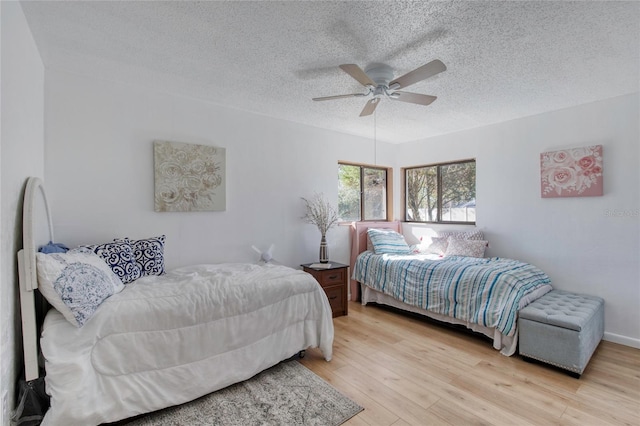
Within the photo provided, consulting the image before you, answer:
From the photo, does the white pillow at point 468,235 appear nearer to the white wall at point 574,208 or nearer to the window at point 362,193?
the white wall at point 574,208

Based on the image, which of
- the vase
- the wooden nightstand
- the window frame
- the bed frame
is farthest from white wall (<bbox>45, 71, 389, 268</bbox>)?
Answer: the window frame

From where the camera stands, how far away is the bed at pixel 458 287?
2.77 m

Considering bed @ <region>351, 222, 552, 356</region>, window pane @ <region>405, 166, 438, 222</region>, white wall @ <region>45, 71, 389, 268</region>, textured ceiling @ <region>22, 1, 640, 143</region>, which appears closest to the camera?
textured ceiling @ <region>22, 1, 640, 143</region>

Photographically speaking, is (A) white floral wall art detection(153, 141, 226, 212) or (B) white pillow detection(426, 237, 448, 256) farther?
(B) white pillow detection(426, 237, 448, 256)

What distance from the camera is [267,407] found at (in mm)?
1948

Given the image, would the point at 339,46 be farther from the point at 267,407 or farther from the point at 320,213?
the point at 267,407

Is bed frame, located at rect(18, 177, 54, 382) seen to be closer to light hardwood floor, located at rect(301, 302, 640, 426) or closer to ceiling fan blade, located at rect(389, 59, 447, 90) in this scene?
light hardwood floor, located at rect(301, 302, 640, 426)

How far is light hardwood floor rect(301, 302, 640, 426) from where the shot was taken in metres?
1.88

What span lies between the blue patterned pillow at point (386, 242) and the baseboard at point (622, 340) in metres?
2.12

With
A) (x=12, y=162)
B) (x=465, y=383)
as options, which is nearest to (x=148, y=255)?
(x=12, y=162)

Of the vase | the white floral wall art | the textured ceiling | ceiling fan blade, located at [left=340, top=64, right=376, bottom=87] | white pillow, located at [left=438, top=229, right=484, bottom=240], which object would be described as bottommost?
the vase

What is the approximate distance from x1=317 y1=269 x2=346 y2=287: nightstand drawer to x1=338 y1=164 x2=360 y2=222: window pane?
39.2 inches

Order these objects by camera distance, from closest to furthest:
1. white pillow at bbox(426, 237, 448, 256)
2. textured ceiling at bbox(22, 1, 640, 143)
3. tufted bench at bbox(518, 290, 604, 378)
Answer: textured ceiling at bbox(22, 1, 640, 143), tufted bench at bbox(518, 290, 604, 378), white pillow at bbox(426, 237, 448, 256)

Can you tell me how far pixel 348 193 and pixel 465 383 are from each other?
113 inches
